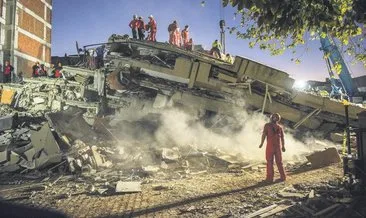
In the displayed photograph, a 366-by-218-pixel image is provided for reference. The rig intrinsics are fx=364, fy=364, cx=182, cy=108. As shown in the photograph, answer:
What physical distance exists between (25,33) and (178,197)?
31694 mm

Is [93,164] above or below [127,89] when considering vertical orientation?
below

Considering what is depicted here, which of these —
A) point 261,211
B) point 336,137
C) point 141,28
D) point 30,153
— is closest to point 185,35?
point 141,28

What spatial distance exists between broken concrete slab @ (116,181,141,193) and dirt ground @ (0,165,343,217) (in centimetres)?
16

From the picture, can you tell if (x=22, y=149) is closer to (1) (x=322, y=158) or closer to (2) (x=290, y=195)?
(2) (x=290, y=195)

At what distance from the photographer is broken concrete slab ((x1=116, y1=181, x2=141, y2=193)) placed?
7.87 m

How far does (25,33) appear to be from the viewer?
34.1 m

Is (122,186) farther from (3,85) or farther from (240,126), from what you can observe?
(3,85)

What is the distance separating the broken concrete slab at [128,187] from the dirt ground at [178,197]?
16cm

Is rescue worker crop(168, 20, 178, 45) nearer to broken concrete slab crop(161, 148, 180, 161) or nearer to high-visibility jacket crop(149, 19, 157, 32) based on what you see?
high-visibility jacket crop(149, 19, 157, 32)

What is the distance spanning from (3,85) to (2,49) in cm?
904

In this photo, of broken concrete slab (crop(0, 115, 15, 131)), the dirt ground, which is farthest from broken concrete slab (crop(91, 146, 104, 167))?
broken concrete slab (crop(0, 115, 15, 131))

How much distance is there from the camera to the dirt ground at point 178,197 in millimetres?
6520

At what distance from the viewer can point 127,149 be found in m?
12.0

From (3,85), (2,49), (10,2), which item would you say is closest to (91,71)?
(3,85)
